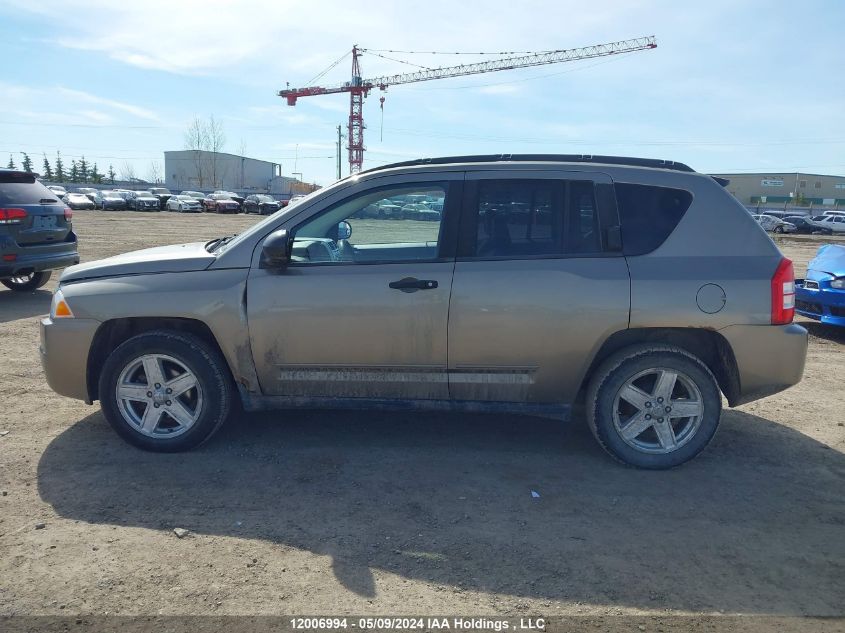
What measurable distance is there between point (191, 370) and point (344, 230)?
134 cm

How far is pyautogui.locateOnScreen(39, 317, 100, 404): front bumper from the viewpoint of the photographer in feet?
14.3

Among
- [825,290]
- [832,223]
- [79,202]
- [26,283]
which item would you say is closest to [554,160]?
[825,290]

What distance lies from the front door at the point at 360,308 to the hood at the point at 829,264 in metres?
6.31

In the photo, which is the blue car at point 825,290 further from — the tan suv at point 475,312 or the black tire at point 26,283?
the black tire at point 26,283

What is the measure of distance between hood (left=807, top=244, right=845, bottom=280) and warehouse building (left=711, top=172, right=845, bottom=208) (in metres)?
92.9

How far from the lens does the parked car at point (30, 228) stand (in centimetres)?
900

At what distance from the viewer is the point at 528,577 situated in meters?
3.05

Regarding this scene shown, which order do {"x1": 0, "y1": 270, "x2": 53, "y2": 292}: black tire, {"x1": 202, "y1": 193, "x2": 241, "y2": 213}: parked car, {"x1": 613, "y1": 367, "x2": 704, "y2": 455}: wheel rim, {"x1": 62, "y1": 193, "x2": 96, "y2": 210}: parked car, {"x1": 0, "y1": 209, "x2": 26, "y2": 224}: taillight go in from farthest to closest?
{"x1": 202, "y1": 193, "x2": 241, "y2": 213}: parked car → {"x1": 62, "y1": 193, "x2": 96, "y2": 210}: parked car → {"x1": 0, "y1": 270, "x2": 53, "y2": 292}: black tire → {"x1": 0, "y1": 209, "x2": 26, "y2": 224}: taillight → {"x1": 613, "y1": 367, "x2": 704, "y2": 455}: wheel rim

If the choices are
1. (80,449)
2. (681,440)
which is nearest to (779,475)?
(681,440)

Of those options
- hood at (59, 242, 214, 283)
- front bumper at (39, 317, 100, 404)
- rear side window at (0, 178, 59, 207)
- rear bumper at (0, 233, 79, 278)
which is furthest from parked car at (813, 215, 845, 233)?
front bumper at (39, 317, 100, 404)

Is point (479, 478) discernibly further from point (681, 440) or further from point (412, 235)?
point (412, 235)

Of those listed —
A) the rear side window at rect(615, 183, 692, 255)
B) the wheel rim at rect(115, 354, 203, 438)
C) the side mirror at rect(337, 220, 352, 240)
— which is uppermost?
the rear side window at rect(615, 183, 692, 255)

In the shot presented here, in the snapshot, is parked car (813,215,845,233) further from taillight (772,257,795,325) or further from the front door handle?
the front door handle

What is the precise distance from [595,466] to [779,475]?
1146 mm
